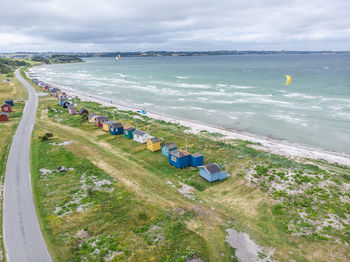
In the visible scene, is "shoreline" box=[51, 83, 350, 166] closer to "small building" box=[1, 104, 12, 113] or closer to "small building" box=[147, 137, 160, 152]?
"small building" box=[147, 137, 160, 152]

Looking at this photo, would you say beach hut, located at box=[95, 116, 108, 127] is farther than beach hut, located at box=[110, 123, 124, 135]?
Yes

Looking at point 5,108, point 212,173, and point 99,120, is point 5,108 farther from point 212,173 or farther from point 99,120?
point 212,173

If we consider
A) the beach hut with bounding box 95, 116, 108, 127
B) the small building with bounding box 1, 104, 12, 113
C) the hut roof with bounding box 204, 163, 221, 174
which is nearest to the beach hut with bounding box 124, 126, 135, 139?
the beach hut with bounding box 95, 116, 108, 127

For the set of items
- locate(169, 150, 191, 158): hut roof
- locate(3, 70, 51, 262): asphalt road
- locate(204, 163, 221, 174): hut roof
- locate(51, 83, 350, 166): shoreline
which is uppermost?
locate(169, 150, 191, 158): hut roof

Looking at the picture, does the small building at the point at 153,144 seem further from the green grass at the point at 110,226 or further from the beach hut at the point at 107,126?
the beach hut at the point at 107,126

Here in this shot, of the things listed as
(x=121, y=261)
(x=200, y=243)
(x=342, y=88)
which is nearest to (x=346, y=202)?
(x=200, y=243)

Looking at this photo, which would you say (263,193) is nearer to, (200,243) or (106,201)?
(200,243)

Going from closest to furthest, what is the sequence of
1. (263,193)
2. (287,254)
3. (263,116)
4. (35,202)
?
(287,254) → (35,202) → (263,193) → (263,116)
